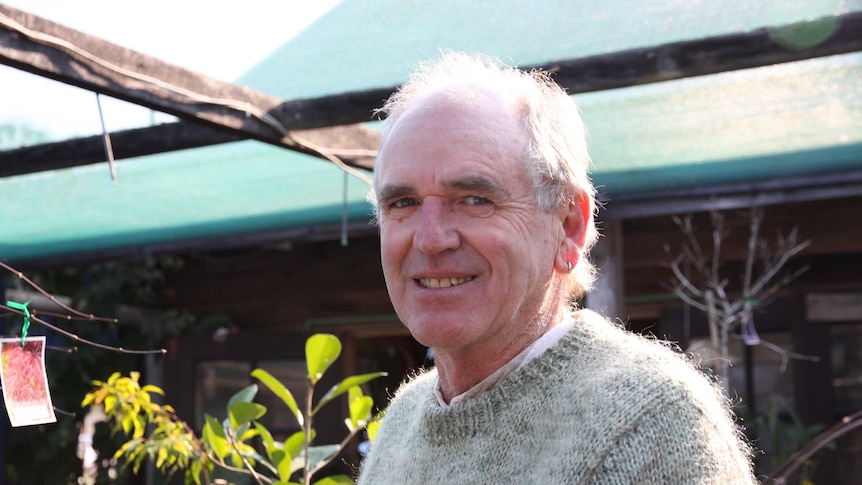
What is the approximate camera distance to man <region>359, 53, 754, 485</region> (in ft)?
3.61

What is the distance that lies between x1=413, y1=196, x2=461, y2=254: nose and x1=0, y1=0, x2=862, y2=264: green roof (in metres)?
1.02

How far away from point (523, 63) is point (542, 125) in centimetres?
129

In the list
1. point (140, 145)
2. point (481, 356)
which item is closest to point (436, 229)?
point (481, 356)

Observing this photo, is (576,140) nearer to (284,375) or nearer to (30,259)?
(30,259)

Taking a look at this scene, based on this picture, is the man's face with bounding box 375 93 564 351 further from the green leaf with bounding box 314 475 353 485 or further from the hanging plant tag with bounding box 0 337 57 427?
the green leaf with bounding box 314 475 353 485

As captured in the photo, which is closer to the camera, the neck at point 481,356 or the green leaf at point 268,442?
the neck at point 481,356

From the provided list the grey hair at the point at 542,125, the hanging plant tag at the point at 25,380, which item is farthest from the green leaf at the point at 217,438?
the grey hair at the point at 542,125

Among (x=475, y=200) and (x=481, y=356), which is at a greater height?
(x=475, y=200)

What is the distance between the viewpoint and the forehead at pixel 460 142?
1171mm

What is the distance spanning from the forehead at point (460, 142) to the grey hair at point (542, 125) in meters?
0.02

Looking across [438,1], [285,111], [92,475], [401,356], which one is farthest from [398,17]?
[401,356]

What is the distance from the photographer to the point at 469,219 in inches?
46.7

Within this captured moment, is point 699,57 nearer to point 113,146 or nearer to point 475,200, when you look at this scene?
point 475,200

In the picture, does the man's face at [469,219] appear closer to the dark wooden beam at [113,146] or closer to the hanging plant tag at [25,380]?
the hanging plant tag at [25,380]
